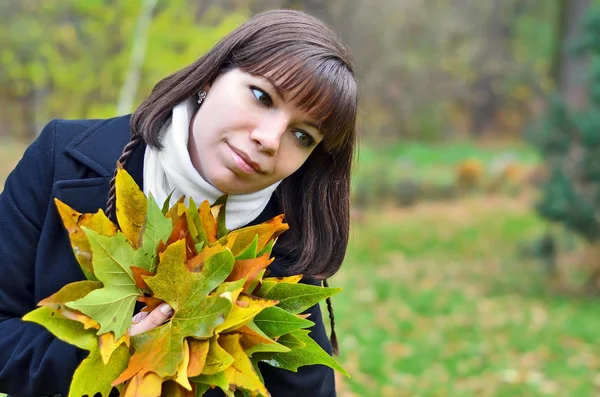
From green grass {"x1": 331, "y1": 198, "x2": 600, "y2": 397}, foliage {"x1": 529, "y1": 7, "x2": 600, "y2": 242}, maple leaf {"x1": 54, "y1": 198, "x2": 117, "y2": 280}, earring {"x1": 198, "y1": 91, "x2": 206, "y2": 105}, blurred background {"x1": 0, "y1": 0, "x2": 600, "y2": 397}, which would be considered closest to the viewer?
maple leaf {"x1": 54, "y1": 198, "x2": 117, "y2": 280}

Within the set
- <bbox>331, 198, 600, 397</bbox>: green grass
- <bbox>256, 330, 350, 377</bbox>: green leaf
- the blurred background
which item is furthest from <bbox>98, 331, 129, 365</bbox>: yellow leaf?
<bbox>331, 198, 600, 397</bbox>: green grass

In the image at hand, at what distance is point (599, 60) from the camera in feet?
22.2

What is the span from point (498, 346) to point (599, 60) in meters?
3.07

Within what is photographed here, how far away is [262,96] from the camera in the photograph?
164cm

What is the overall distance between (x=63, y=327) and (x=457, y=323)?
5301 mm

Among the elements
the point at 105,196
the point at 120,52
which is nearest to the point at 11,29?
the point at 120,52

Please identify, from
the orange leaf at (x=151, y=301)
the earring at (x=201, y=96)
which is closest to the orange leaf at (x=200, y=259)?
the orange leaf at (x=151, y=301)

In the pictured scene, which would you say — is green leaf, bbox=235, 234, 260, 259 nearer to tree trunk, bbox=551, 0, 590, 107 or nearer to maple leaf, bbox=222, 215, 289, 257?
maple leaf, bbox=222, 215, 289, 257

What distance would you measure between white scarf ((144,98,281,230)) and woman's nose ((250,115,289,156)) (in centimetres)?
17

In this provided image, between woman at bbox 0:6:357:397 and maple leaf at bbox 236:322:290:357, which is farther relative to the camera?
woman at bbox 0:6:357:397

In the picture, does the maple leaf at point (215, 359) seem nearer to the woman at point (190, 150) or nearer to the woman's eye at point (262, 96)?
the woman at point (190, 150)

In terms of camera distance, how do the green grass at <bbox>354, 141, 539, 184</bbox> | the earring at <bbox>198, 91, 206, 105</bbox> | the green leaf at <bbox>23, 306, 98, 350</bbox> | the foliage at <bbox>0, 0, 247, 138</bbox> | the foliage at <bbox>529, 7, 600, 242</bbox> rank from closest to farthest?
1. the green leaf at <bbox>23, 306, 98, 350</bbox>
2. the earring at <bbox>198, 91, 206, 105</bbox>
3. the foliage at <bbox>0, 0, 247, 138</bbox>
4. the foliage at <bbox>529, 7, 600, 242</bbox>
5. the green grass at <bbox>354, 141, 539, 184</bbox>

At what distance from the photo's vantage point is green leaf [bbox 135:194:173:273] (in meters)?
1.43

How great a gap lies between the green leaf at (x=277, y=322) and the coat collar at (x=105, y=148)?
539 mm
